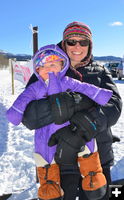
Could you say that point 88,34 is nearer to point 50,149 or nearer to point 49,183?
point 50,149

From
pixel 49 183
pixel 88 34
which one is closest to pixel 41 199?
pixel 49 183

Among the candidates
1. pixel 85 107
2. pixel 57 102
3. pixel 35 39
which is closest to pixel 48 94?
pixel 57 102

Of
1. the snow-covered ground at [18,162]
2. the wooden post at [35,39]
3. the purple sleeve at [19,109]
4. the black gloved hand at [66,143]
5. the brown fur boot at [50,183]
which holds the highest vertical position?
the wooden post at [35,39]

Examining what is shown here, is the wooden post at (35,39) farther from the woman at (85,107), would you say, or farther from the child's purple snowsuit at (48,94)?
the child's purple snowsuit at (48,94)

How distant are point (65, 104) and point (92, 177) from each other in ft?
1.86

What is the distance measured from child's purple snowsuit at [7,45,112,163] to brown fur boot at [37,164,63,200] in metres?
0.07

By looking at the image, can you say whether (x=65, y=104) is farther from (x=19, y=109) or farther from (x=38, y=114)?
(x=19, y=109)

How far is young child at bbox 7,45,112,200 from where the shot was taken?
1.87 metres

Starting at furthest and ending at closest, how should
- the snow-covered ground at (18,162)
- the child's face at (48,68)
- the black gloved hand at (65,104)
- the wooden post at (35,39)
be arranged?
the wooden post at (35,39)
the snow-covered ground at (18,162)
the child's face at (48,68)
the black gloved hand at (65,104)

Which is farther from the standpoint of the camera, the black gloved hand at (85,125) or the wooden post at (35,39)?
the wooden post at (35,39)

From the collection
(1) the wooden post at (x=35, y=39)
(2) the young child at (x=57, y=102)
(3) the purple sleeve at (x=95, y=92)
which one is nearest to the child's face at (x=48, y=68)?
(2) the young child at (x=57, y=102)

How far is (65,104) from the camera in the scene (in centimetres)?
181

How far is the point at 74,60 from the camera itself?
2150 mm

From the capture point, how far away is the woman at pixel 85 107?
183 centimetres
